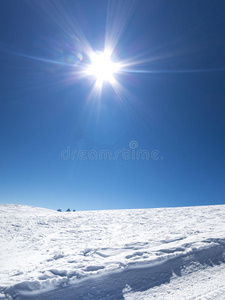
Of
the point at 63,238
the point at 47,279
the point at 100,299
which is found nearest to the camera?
the point at 100,299

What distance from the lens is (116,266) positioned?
239 cm

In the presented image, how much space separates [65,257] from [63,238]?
4.27 feet

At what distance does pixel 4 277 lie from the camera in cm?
228

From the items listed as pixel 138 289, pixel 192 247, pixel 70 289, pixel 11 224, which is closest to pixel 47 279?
pixel 70 289

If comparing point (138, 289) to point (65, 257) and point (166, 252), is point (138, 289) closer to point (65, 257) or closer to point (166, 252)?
point (166, 252)

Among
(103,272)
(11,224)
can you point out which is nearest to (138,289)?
(103,272)

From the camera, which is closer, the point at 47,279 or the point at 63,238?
the point at 47,279

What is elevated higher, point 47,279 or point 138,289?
point 47,279

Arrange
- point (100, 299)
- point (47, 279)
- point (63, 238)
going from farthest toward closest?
point (63, 238) < point (47, 279) < point (100, 299)

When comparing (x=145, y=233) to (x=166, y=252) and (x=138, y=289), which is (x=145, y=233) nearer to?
(x=166, y=252)

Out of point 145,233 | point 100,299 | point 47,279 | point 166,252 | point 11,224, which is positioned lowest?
point 100,299

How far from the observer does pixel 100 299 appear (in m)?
1.95

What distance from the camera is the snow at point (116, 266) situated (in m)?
2.03

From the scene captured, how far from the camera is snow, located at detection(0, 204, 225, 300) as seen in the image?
6.64ft
